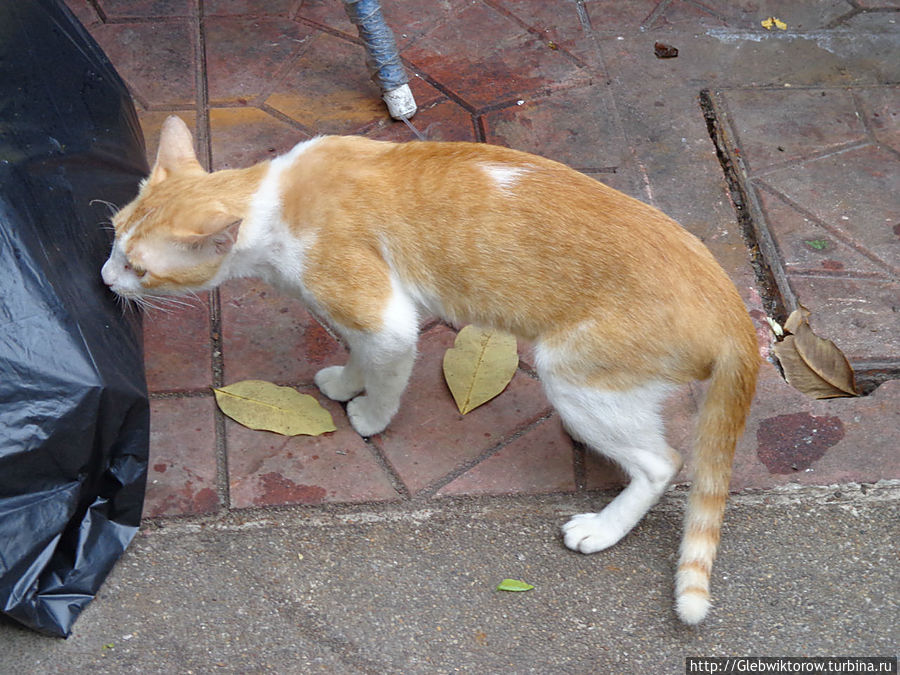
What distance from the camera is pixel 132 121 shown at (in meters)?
3.09

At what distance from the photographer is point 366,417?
9.01 feet

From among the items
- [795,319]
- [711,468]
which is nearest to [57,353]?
[711,468]

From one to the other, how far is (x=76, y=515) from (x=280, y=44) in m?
2.51

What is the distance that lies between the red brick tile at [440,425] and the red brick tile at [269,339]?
306mm

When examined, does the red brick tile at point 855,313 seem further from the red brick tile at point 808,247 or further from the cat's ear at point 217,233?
the cat's ear at point 217,233

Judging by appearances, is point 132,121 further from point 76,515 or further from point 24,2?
point 76,515

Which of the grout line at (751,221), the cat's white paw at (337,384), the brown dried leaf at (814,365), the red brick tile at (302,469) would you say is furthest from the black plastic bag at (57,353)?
the grout line at (751,221)

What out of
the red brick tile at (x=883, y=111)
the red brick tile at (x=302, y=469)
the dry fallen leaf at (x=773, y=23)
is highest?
the red brick tile at (x=302, y=469)

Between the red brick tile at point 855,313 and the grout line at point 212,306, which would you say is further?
the red brick tile at point 855,313

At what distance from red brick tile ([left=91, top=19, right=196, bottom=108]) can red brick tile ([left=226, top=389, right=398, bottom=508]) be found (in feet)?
5.65

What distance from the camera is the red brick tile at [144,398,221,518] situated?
257 cm

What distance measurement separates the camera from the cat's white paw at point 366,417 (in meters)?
2.72

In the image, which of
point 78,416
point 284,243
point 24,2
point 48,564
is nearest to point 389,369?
point 284,243

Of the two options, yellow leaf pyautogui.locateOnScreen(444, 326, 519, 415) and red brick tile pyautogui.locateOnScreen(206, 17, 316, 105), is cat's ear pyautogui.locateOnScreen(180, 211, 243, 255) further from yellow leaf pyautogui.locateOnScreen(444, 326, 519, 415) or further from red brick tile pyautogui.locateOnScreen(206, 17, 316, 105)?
red brick tile pyautogui.locateOnScreen(206, 17, 316, 105)
